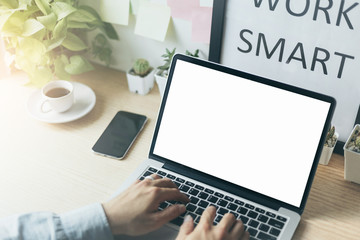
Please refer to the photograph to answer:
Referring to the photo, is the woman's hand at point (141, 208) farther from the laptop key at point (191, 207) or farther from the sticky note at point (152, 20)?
the sticky note at point (152, 20)

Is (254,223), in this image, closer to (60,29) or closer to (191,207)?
(191,207)

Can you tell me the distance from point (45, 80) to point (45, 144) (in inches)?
8.2

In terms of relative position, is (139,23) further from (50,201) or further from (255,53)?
(50,201)

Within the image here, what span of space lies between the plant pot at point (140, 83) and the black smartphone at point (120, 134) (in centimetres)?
10

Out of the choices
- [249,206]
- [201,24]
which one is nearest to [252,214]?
[249,206]

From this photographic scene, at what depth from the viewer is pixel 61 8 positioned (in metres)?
1.12

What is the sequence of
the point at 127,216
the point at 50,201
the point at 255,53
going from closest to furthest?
the point at 127,216 < the point at 50,201 < the point at 255,53

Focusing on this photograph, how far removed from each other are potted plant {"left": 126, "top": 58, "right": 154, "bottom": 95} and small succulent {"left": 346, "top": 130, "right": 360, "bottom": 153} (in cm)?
56

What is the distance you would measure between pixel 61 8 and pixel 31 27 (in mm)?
91

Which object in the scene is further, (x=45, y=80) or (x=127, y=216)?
(x=45, y=80)

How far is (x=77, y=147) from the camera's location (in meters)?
1.08

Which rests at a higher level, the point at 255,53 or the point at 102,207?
the point at 255,53

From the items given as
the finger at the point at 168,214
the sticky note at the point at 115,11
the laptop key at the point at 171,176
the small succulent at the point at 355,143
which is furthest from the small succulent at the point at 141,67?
the small succulent at the point at 355,143

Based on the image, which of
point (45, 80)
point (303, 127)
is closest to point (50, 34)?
point (45, 80)
